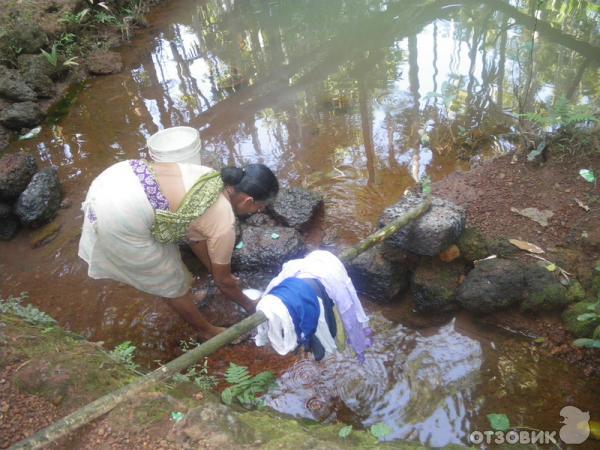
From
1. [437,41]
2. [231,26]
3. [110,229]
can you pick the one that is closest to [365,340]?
[110,229]

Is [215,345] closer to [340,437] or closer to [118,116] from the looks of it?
[340,437]

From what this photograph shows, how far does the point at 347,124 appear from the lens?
612cm

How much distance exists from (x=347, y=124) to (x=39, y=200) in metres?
3.89

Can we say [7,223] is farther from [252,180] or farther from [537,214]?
[537,214]

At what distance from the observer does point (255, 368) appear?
350 centimetres

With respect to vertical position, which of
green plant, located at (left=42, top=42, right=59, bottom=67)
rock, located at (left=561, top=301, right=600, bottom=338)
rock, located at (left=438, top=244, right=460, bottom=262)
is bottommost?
rock, located at (left=561, top=301, right=600, bottom=338)

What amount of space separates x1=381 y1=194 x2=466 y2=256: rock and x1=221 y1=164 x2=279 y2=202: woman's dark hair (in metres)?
1.32

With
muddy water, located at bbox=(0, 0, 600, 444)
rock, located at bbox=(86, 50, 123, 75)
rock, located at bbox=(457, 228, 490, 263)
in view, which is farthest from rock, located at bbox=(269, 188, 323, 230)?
rock, located at bbox=(86, 50, 123, 75)

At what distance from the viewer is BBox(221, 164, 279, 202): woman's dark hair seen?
8.93 feet

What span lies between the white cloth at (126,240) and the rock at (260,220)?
51.4 inches

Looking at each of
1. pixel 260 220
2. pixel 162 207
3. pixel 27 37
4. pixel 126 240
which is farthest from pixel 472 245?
pixel 27 37

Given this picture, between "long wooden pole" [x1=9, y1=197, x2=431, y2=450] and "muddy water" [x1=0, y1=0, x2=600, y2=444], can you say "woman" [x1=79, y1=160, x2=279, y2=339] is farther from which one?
"muddy water" [x1=0, y1=0, x2=600, y2=444]

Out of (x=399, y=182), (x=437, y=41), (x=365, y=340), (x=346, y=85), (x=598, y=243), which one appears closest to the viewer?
(x=365, y=340)

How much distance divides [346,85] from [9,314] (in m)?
5.48
